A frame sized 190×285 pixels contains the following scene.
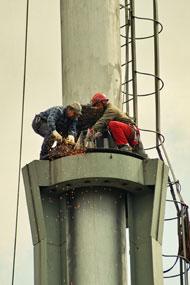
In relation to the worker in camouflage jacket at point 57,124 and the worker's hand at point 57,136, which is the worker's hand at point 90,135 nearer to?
the worker in camouflage jacket at point 57,124

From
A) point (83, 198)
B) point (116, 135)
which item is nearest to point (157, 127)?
point (116, 135)

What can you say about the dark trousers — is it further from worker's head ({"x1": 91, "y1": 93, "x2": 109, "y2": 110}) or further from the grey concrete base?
worker's head ({"x1": 91, "y1": 93, "x2": 109, "y2": 110})

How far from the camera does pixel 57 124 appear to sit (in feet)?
46.4

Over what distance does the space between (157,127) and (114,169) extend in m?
1.99

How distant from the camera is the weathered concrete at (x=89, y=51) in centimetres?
1391

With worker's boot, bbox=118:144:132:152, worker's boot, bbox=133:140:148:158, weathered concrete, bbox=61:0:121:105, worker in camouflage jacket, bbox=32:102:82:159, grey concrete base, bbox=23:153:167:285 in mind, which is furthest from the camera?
weathered concrete, bbox=61:0:121:105

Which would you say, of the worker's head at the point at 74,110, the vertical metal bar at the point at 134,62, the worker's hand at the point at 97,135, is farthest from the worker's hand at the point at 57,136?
the vertical metal bar at the point at 134,62

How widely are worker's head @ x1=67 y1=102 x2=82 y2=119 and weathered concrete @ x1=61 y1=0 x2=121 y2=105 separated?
0.30m

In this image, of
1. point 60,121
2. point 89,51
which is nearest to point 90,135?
point 60,121

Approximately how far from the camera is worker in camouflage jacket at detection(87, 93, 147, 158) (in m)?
13.6

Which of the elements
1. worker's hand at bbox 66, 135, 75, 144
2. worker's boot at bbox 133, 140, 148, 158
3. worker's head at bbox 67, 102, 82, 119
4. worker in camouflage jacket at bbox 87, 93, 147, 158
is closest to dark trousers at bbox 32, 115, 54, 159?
worker's hand at bbox 66, 135, 75, 144

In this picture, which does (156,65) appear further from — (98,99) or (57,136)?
Answer: (57,136)

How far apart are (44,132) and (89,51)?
1.19 metres

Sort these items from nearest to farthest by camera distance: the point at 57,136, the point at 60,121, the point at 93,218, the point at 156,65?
the point at 93,218, the point at 57,136, the point at 60,121, the point at 156,65
